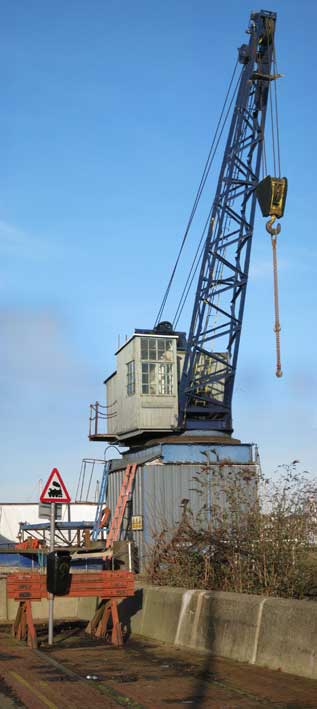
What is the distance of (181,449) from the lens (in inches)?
1319

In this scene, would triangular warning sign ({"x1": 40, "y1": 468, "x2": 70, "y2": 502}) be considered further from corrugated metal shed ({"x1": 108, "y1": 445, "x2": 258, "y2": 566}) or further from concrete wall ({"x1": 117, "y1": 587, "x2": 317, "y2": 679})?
corrugated metal shed ({"x1": 108, "y1": 445, "x2": 258, "y2": 566})

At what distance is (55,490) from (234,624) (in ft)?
15.1

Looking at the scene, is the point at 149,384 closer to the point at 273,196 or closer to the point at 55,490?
the point at 273,196

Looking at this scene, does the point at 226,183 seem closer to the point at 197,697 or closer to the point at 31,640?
the point at 31,640

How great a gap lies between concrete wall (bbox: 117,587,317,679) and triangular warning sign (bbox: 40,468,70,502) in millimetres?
2042

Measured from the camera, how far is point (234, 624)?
10812 mm

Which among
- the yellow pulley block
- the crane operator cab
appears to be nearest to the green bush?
the yellow pulley block

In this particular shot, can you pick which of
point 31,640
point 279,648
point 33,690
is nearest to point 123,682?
point 33,690

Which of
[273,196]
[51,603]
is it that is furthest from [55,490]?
[273,196]

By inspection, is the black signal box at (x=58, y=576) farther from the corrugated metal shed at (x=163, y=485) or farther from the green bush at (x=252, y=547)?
the corrugated metal shed at (x=163, y=485)

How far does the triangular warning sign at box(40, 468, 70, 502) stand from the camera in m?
14.2

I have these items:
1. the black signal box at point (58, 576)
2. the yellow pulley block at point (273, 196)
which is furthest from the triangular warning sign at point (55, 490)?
the yellow pulley block at point (273, 196)

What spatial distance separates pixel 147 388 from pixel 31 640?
24233 millimetres

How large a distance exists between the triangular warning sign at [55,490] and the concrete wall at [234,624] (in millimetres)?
2042
